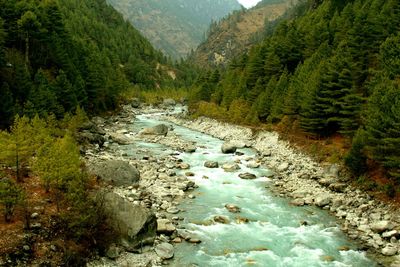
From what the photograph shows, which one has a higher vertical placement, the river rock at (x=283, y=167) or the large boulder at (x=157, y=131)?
the river rock at (x=283, y=167)

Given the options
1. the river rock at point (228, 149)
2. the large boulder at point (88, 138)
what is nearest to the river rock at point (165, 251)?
the large boulder at point (88, 138)

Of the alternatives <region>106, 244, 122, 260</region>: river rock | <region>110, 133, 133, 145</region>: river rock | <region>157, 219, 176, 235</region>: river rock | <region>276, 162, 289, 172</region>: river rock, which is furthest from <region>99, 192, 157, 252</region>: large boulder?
<region>110, 133, 133, 145</region>: river rock

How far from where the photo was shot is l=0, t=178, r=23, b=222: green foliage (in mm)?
19188

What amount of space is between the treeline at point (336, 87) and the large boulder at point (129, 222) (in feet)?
67.3

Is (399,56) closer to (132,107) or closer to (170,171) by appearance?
(170,171)

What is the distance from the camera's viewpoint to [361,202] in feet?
100

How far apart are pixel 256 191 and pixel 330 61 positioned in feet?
81.1

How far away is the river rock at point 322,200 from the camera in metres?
31.6

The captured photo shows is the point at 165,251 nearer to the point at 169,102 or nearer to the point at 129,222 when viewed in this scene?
the point at 129,222

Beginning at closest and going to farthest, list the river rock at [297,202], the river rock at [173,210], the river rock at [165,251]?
the river rock at [165,251] → the river rock at [173,210] → the river rock at [297,202]

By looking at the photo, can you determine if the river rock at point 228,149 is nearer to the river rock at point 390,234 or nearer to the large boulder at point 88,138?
the large boulder at point 88,138

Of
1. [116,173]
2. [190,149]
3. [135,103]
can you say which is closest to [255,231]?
[116,173]

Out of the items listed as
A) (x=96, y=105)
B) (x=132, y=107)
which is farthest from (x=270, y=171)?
(x=132, y=107)

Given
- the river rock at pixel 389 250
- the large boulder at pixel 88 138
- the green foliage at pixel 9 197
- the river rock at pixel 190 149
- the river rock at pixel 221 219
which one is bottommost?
the large boulder at pixel 88 138
